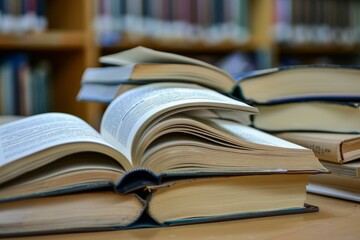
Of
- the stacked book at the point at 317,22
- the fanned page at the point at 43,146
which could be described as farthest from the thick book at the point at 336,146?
the stacked book at the point at 317,22

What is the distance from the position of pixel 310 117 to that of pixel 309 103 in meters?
0.02

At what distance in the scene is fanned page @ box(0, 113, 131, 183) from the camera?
20.3 inches

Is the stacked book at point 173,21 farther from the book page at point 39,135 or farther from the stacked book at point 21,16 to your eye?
the book page at point 39,135

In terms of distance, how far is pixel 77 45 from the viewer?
6.61 feet

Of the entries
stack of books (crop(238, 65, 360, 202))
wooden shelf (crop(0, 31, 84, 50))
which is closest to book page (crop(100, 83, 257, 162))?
stack of books (crop(238, 65, 360, 202))

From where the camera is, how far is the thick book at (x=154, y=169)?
0.52 metres

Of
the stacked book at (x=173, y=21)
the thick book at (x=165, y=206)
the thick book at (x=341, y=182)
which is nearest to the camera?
the thick book at (x=165, y=206)

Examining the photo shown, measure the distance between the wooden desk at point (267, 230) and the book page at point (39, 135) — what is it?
9 cm

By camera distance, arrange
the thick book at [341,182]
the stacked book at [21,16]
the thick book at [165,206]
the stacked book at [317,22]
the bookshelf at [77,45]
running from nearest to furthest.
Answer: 1. the thick book at [165,206]
2. the thick book at [341,182]
3. the stacked book at [21,16]
4. the bookshelf at [77,45]
5. the stacked book at [317,22]

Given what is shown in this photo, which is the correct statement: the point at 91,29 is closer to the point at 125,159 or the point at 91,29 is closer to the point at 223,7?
the point at 223,7

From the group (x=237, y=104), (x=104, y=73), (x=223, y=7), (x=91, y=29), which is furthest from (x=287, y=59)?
(x=237, y=104)

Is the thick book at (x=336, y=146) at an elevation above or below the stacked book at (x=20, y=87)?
above

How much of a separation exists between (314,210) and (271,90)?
0.73ft

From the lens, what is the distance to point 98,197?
1.74ft
